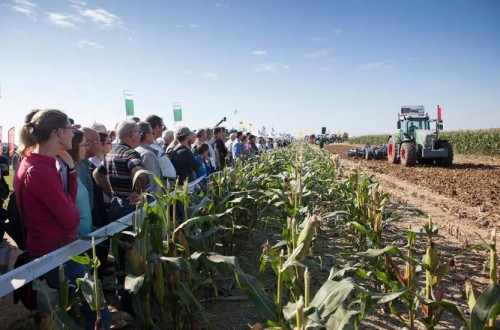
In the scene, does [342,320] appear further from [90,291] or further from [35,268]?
[35,268]

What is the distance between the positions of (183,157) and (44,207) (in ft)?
8.82

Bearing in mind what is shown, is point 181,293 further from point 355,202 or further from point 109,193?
point 355,202

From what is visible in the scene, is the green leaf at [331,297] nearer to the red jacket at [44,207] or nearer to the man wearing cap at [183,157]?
the red jacket at [44,207]

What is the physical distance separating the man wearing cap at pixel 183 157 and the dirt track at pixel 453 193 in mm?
2612

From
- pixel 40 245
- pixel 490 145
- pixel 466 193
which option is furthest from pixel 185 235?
pixel 490 145

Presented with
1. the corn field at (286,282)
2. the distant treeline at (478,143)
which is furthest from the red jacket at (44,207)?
the distant treeline at (478,143)

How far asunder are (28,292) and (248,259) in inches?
97.2

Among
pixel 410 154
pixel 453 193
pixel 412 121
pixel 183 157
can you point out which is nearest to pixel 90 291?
pixel 183 157

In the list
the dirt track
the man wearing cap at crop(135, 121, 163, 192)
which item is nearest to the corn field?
the man wearing cap at crop(135, 121, 163, 192)

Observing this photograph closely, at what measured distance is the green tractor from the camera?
1544 centimetres

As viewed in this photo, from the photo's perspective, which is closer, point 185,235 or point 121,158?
point 185,235

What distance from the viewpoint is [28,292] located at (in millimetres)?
2203

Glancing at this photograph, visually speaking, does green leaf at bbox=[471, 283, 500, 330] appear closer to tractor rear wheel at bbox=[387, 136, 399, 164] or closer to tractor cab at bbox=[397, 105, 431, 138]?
tractor cab at bbox=[397, 105, 431, 138]

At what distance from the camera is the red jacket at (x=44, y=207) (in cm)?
203
